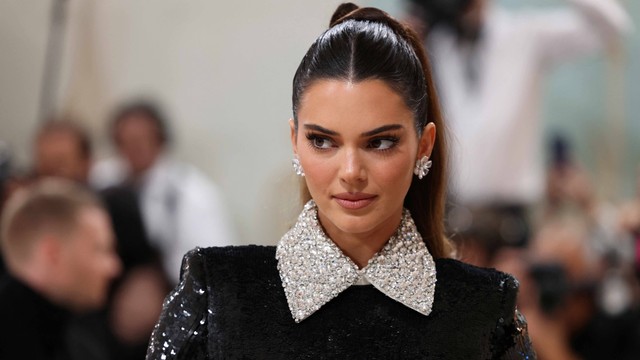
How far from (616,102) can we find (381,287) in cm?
334

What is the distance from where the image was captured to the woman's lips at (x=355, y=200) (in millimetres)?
1594

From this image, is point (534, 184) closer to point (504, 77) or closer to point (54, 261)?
point (504, 77)


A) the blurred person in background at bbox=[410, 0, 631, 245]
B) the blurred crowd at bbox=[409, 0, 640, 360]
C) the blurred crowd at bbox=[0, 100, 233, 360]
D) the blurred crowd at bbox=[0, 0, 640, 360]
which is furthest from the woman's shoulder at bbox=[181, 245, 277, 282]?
the blurred person in background at bbox=[410, 0, 631, 245]

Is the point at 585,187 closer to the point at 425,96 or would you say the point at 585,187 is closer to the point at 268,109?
the point at 268,109

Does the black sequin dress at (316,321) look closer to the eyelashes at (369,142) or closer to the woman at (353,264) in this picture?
the woman at (353,264)

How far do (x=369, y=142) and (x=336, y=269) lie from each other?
7.8 inches

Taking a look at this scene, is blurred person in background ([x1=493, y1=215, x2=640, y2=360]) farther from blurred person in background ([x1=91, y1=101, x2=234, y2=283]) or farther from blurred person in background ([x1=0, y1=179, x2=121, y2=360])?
blurred person in background ([x1=91, y1=101, x2=234, y2=283])

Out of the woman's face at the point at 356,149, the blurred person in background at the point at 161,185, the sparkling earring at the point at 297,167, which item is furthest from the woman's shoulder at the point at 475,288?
the blurred person in background at the point at 161,185

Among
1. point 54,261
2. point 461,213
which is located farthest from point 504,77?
point 54,261

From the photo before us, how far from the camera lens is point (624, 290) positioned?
3.53m

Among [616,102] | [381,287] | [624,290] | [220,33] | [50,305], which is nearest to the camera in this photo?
[381,287]

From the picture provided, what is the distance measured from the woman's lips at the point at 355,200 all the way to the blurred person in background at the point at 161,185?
241 cm

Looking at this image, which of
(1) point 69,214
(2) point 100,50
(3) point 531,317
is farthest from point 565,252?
(2) point 100,50

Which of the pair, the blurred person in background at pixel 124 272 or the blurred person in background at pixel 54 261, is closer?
the blurred person in background at pixel 54 261
